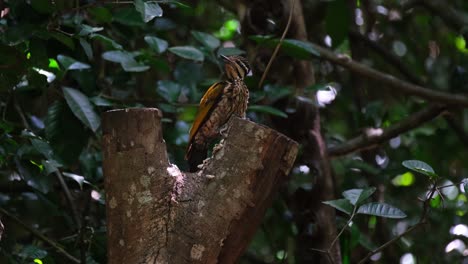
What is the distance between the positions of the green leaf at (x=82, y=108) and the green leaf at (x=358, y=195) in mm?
1033

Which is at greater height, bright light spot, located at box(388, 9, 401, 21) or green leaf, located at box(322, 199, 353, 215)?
green leaf, located at box(322, 199, 353, 215)

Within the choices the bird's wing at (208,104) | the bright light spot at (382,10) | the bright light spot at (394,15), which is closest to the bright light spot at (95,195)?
the bird's wing at (208,104)

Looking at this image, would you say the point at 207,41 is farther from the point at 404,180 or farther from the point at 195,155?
the point at 404,180

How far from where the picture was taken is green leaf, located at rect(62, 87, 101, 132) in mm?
3088

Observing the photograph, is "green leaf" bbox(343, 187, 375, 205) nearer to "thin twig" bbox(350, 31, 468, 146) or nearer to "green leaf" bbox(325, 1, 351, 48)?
"green leaf" bbox(325, 1, 351, 48)

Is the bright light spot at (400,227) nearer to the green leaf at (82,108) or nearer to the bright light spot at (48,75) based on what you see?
the green leaf at (82,108)

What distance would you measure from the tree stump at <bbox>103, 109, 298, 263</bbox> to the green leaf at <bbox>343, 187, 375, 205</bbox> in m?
0.81

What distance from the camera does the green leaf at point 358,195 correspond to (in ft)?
9.53

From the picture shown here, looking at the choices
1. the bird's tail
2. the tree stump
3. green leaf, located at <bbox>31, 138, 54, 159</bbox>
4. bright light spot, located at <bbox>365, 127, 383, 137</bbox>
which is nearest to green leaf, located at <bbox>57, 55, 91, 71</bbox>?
green leaf, located at <bbox>31, 138, 54, 159</bbox>

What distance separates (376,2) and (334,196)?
Result: 1.70m

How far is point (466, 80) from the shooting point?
13.0 feet

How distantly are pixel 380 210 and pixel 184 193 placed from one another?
38.6 inches

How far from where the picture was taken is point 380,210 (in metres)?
2.89

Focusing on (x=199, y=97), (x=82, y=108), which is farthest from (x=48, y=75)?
(x=199, y=97)
